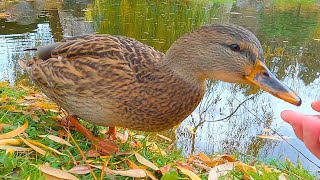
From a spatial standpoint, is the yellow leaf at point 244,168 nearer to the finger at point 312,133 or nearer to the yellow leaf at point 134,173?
the yellow leaf at point 134,173

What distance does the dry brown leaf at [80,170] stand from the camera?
88.6 inches

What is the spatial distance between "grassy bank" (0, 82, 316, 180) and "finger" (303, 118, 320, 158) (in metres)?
1.00

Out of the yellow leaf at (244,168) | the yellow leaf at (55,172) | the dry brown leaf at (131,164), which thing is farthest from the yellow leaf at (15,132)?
the yellow leaf at (244,168)

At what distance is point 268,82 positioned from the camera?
232 cm

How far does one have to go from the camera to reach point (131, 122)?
8.30ft

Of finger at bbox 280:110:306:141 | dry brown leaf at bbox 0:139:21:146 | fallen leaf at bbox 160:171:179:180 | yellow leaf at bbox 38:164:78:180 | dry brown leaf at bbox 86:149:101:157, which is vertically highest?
finger at bbox 280:110:306:141

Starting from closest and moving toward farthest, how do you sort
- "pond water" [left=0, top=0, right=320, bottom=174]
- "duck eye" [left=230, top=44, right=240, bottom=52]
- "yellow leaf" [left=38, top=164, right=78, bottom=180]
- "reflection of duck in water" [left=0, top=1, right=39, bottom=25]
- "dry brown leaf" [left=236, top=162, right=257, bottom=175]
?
1. "yellow leaf" [left=38, top=164, right=78, bottom=180]
2. "duck eye" [left=230, top=44, right=240, bottom=52]
3. "dry brown leaf" [left=236, top=162, right=257, bottom=175]
4. "pond water" [left=0, top=0, right=320, bottom=174]
5. "reflection of duck in water" [left=0, top=1, right=39, bottom=25]

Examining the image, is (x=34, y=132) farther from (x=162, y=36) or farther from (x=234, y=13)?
(x=234, y=13)

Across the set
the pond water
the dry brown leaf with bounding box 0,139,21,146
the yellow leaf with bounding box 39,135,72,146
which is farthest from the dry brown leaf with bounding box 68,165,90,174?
the pond water

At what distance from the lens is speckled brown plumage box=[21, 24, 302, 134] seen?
2.46 m

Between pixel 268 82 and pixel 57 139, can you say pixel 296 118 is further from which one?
pixel 57 139

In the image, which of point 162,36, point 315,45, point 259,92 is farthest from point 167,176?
point 315,45

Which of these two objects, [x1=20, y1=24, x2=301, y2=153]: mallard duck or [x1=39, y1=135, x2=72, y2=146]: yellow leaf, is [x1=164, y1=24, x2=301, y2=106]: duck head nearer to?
[x1=20, y1=24, x2=301, y2=153]: mallard duck

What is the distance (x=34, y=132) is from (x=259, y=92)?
4.44m
